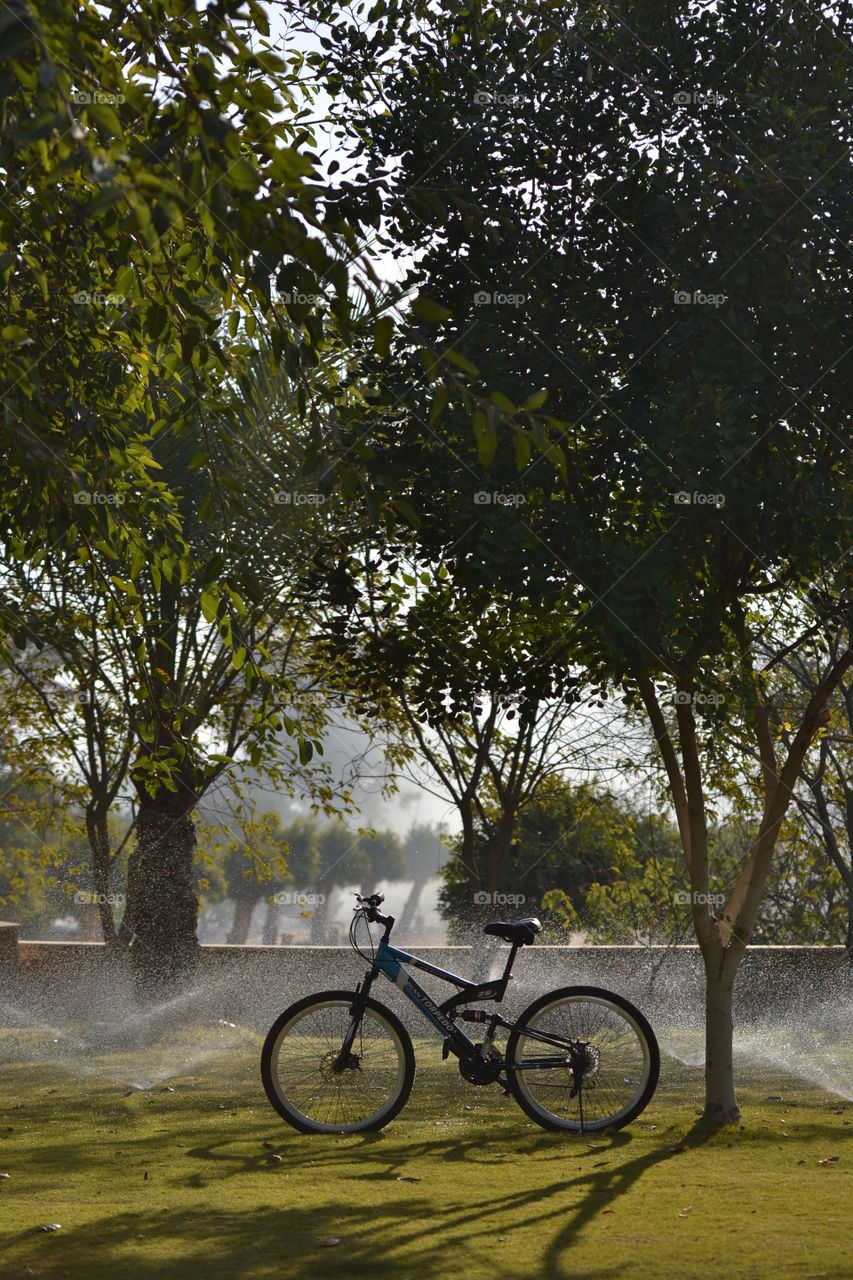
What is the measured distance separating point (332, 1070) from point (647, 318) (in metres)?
4.03

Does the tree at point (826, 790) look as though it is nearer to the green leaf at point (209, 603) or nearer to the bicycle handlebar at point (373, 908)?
the bicycle handlebar at point (373, 908)

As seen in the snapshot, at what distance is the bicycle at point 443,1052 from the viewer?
609 cm

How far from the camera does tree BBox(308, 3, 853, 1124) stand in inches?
242

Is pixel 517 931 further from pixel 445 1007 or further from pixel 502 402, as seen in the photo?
pixel 502 402

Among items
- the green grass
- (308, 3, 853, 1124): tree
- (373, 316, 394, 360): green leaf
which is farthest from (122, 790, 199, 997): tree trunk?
(373, 316, 394, 360): green leaf

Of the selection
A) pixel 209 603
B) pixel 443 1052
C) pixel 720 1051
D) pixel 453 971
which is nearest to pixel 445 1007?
pixel 443 1052

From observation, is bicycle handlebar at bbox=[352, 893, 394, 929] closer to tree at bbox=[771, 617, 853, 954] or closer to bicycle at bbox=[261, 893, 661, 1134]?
bicycle at bbox=[261, 893, 661, 1134]

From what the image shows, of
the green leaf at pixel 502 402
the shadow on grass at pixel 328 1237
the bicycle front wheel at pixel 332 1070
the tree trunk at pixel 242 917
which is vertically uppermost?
the green leaf at pixel 502 402

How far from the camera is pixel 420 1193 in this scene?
193 inches

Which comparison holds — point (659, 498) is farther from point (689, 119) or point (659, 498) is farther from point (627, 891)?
point (627, 891)

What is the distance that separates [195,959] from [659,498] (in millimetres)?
8339

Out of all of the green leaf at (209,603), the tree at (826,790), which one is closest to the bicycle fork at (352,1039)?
the green leaf at (209,603)

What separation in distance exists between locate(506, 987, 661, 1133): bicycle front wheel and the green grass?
0.44 ft

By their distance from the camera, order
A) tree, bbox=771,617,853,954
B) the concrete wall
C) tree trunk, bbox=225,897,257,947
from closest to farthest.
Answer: the concrete wall, tree, bbox=771,617,853,954, tree trunk, bbox=225,897,257,947
